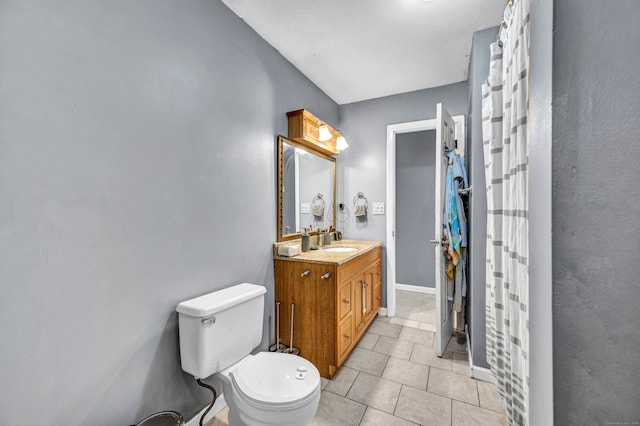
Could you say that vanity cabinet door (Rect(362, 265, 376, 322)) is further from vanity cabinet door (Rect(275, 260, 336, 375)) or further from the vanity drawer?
vanity cabinet door (Rect(275, 260, 336, 375))

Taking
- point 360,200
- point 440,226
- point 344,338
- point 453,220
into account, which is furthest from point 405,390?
point 360,200

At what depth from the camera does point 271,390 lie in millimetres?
1176

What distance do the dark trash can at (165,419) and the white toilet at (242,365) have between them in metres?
0.17

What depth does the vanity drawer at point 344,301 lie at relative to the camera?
1851 mm

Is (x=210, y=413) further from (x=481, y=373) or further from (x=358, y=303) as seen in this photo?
(x=481, y=373)

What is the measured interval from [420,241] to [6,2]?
3964 mm

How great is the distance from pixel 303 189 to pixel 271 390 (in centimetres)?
164

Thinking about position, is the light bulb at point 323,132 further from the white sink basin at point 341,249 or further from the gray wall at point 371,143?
the white sink basin at point 341,249

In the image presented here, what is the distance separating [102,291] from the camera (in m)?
1.05

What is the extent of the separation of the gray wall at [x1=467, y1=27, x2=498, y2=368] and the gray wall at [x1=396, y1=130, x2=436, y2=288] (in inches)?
67.1

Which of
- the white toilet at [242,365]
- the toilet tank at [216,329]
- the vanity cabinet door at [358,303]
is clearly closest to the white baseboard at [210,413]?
the white toilet at [242,365]

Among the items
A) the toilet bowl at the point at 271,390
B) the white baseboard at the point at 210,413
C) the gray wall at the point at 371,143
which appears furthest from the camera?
the gray wall at the point at 371,143

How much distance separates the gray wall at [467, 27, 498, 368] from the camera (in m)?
1.81

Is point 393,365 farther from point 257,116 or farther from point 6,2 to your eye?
point 6,2
